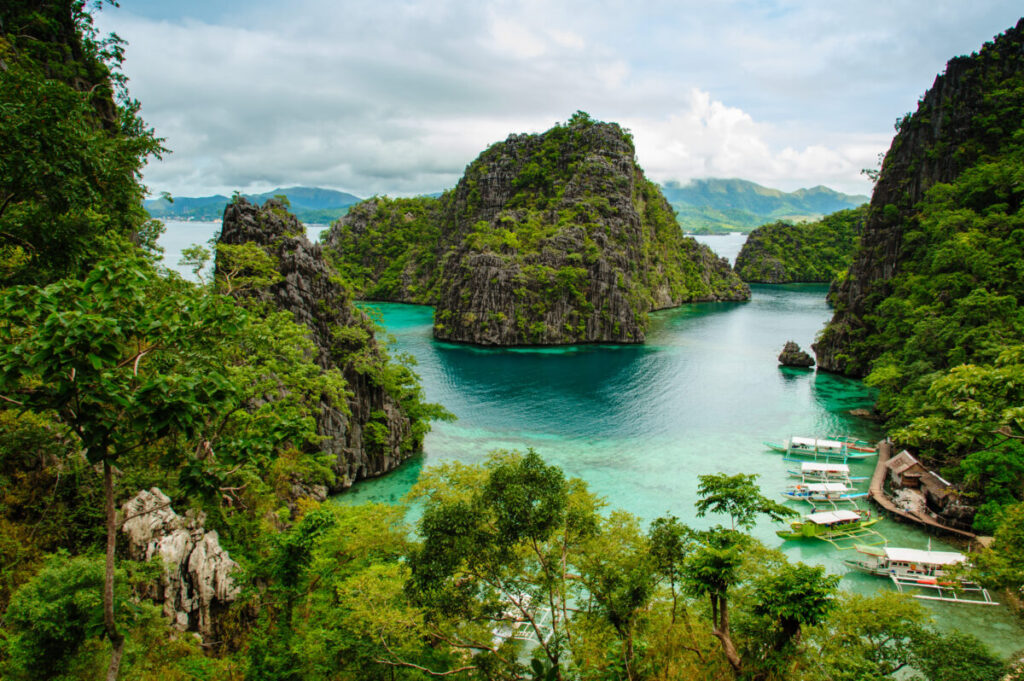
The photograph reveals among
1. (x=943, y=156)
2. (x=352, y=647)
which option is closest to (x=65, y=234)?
(x=352, y=647)

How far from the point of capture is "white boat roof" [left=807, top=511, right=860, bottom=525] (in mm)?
23969

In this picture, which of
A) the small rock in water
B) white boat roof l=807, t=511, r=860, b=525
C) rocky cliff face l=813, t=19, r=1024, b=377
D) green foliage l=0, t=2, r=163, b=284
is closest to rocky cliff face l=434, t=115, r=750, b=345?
the small rock in water

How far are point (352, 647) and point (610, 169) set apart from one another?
8388 centimetres

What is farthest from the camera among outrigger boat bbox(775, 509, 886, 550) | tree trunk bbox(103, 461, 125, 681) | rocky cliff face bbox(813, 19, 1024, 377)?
rocky cliff face bbox(813, 19, 1024, 377)

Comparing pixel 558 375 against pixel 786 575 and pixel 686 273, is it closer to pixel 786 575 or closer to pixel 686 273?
pixel 786 575

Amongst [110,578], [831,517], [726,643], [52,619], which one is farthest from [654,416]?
[110,578]

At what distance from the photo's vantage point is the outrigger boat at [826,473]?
94.6ft

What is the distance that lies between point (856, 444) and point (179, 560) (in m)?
37.5

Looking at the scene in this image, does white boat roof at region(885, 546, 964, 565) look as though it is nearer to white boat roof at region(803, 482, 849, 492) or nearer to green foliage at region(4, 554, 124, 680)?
white boat roof at region(803, 482, 849, 492)

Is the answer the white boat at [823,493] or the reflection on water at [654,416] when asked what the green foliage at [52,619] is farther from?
the white boat at [823,493]

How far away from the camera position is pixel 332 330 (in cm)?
2886

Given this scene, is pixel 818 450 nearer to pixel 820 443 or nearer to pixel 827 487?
pixel 820 443

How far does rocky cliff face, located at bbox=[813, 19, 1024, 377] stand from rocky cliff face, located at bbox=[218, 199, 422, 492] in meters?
44.5

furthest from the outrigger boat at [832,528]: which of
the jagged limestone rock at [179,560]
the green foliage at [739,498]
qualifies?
the jagged limestone rock at [179,560]
